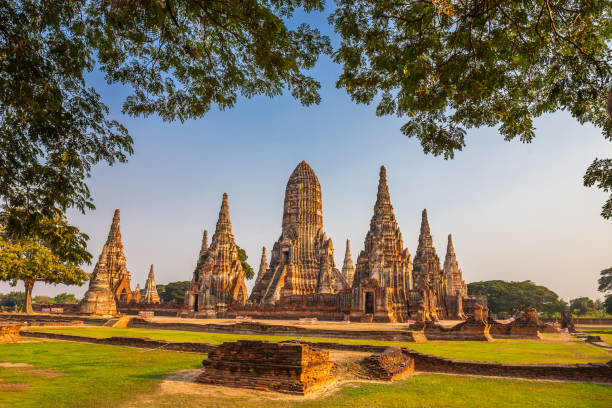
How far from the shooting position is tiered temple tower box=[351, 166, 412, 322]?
2861 centimetres

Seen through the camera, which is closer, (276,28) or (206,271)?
(276,28)

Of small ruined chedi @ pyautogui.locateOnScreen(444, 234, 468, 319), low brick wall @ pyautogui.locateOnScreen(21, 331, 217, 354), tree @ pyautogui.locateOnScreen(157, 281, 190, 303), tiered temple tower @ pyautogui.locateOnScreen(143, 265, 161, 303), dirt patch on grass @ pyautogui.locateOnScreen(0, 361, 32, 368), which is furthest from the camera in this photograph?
tree @ pyautogui.locateOnScreen(157, 281, 190, 303)

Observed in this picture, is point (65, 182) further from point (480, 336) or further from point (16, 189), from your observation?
point (480, 336)

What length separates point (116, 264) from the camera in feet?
145

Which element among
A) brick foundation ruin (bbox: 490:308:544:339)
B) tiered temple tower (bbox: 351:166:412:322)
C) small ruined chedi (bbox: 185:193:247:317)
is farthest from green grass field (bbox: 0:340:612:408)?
small ruined chedi (bbox: 185:193:247:317)

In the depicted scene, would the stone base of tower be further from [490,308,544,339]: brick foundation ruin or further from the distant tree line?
the distant tree line

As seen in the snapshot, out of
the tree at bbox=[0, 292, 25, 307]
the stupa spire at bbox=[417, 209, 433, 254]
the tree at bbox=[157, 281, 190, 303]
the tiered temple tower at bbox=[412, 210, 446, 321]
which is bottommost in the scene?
the tree at bbox=[0, 292, 25, 307]

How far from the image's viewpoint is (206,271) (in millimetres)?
38938

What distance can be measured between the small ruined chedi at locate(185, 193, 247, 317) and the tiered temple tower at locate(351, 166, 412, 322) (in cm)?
1255

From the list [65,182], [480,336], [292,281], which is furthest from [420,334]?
[292,281]

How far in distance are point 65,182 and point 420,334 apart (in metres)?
15.0

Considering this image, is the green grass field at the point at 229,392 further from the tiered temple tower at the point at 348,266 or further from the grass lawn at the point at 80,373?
the tiered temple tower at the point at 348,266

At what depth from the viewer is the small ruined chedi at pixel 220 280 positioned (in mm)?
37719

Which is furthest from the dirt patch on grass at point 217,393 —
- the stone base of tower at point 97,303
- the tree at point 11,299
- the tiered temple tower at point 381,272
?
the tree at point 11,299
